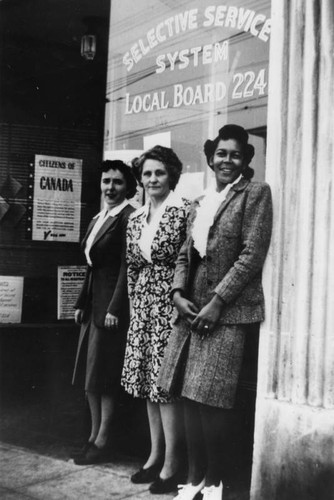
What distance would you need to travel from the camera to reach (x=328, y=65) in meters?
3.50

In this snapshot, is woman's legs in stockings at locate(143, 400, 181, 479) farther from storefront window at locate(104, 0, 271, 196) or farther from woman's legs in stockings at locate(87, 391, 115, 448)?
storefront window at locate(104, 0, 271, 196)

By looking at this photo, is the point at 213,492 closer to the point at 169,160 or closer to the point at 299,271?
the point at 299,271

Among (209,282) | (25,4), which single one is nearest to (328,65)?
(209,282)

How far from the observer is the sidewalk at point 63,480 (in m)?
4.14

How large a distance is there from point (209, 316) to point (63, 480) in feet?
5.28

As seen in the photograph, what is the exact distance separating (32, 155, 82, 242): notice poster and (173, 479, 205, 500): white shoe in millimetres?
2716

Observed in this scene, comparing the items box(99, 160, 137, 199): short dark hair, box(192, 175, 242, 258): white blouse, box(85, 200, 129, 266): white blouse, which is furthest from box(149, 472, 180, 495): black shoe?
box(99, 160, 137, 199): short dark hair

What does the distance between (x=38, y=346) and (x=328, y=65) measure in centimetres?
369

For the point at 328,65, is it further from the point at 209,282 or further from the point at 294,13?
the point at 209,282

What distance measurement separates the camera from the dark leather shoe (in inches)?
183

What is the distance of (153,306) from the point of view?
4246mm

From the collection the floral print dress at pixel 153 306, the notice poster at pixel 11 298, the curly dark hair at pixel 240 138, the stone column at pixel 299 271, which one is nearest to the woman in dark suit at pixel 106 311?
the floral print dress at pixel 153 306

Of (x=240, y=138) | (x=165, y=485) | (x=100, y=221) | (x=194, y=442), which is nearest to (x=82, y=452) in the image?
(x=165, y=485)

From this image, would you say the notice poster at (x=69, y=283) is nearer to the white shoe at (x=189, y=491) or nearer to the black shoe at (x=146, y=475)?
the black shoe at (x=146, y=475)
